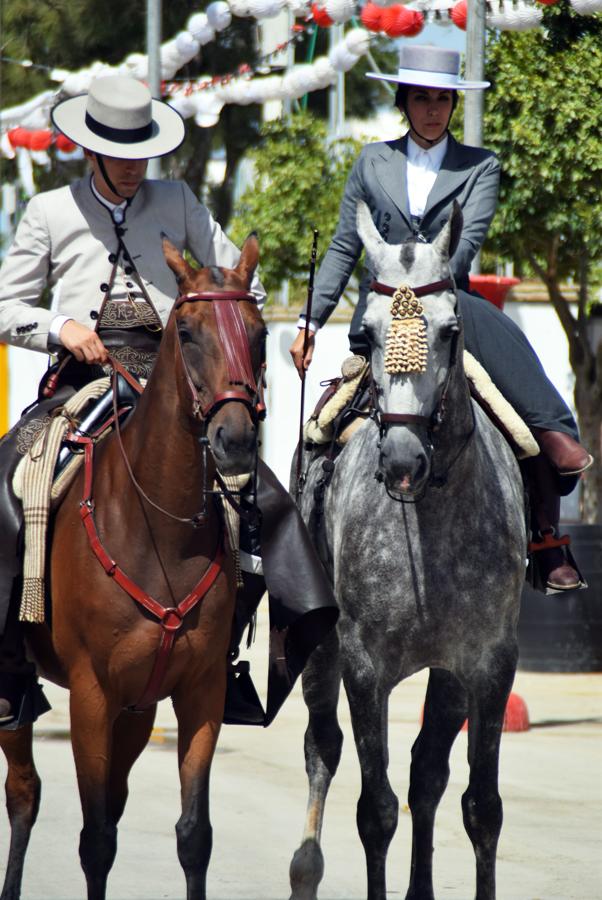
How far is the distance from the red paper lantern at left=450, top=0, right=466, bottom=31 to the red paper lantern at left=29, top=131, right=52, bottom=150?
957 cm

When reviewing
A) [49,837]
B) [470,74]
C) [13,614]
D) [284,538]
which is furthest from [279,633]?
[470,74]

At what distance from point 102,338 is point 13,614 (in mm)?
1091

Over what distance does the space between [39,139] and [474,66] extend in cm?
1130

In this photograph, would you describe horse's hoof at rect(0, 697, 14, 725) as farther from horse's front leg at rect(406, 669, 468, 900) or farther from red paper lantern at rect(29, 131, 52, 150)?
red paper lantern at rect(29, 131, 52, 150)

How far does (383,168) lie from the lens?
6605 mm

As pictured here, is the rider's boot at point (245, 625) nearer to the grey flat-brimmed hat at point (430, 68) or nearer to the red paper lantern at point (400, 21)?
the grey flat-brimmed hat at point (430, 68)

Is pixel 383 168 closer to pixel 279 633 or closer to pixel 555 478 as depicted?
pixel 555 478

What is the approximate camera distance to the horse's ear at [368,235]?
5695 millimetres

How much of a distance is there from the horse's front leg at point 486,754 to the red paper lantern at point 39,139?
54.9 feet

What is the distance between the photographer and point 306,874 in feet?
22.0

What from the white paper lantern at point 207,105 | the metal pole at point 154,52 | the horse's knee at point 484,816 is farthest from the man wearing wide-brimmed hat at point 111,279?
the white paper lantern at point 207,105

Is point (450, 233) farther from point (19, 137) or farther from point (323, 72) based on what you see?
point (19, 137)

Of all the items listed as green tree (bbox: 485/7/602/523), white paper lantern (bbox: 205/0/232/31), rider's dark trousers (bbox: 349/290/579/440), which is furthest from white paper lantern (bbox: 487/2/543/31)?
rider's dark trousers (bbox: 349/290/579/440)

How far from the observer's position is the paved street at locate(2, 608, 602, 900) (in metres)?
7.15
